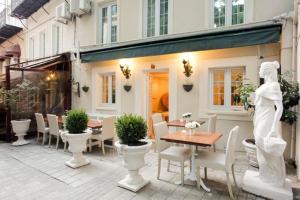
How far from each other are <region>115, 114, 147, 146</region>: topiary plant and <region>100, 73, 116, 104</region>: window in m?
4.04

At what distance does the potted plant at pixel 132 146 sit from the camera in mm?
3225

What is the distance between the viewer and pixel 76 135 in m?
4.21

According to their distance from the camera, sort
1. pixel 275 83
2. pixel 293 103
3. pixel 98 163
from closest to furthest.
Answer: pixel 275 83
pixel 293 103
pixel 98 163

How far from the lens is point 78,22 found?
7941 millimetres

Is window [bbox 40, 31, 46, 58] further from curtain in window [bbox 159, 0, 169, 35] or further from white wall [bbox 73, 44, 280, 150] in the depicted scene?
curtain in window [bbox 159, 0, 169, 35]

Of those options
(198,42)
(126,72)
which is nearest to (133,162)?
(198,42)

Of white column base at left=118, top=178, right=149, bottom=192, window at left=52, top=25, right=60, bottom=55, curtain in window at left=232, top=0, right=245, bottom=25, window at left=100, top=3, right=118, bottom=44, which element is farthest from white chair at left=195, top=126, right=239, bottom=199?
window at left=52, top=25, right=60, bottom=55

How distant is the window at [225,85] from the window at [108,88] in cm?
350

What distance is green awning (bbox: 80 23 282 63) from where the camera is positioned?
4312 millimetres

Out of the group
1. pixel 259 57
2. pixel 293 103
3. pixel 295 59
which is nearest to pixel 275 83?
pixel 293 103

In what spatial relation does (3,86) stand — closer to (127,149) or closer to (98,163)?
(98,163)

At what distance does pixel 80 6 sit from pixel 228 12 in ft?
16.8

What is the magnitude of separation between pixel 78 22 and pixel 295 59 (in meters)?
7.24

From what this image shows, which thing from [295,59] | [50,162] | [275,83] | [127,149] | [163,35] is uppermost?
[163,35]
